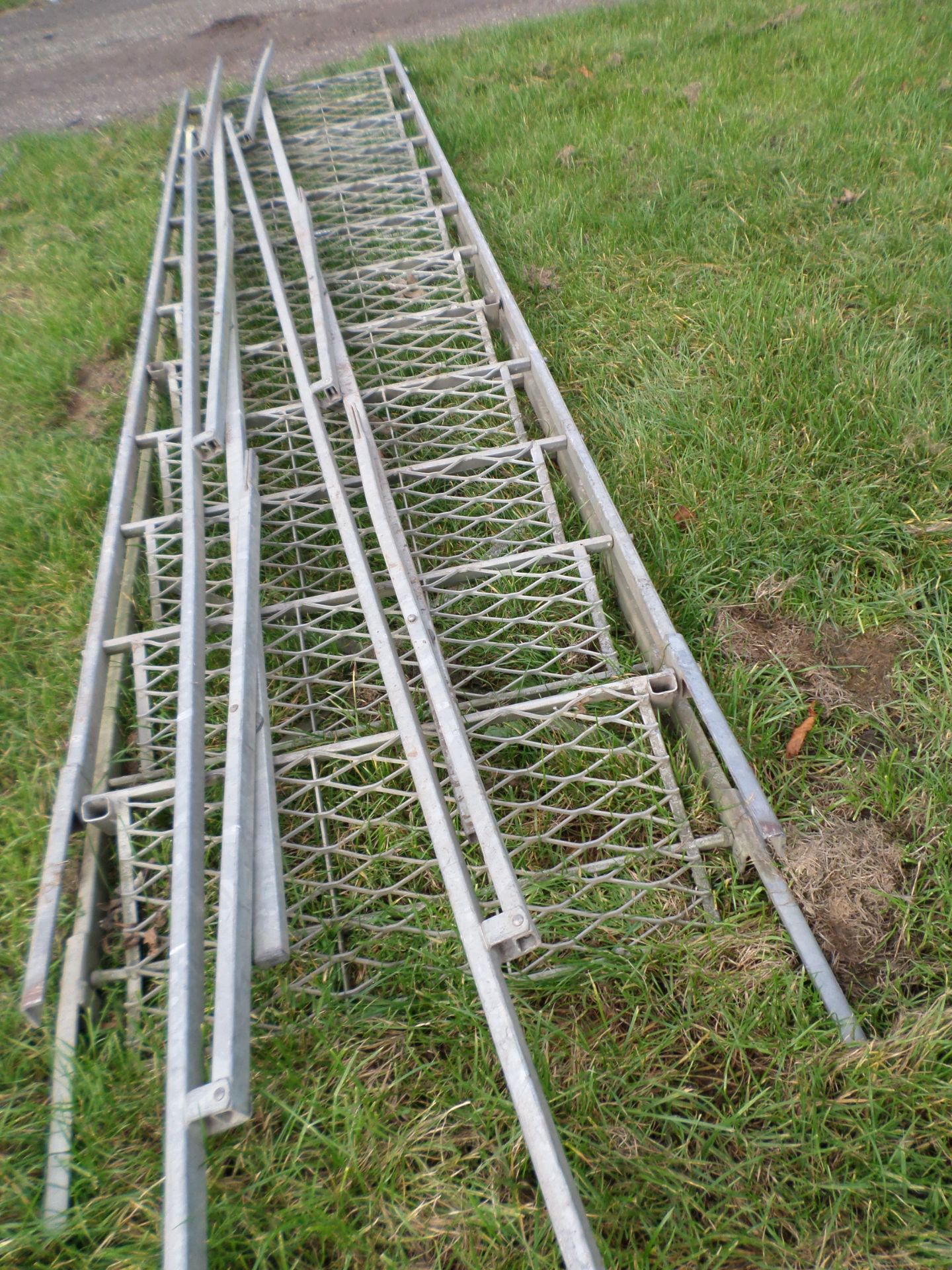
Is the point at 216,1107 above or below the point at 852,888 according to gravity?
above

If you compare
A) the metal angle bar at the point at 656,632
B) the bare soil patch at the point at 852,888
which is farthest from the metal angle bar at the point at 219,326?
the bare soil patch at the point at 852,888

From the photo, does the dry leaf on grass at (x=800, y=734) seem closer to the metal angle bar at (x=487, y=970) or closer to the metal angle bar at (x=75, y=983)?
the metal angle bar at (x=487, y=970)

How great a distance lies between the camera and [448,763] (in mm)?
2318

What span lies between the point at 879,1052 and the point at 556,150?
5.11 m

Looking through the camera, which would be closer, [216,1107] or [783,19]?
[216,1107]

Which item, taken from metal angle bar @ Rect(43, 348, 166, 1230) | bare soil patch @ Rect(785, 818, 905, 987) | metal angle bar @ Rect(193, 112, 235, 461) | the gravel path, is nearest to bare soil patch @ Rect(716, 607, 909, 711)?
bare soil patch @ Rect(785, 818, 905, 987)

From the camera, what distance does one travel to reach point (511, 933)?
171 centimetres

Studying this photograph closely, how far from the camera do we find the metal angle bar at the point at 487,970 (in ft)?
4.70

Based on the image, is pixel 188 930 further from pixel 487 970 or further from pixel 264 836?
pixel 487 970

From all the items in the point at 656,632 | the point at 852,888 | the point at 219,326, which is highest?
the point at 219,326

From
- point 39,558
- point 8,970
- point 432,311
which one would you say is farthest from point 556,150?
point 8,970

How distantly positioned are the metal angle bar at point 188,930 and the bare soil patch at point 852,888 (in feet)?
4.50

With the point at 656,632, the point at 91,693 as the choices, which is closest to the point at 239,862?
the point at 91,693

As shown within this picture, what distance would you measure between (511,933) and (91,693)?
1.60 meters
